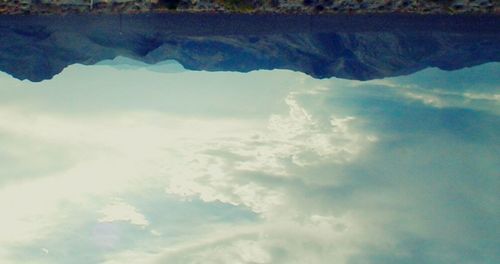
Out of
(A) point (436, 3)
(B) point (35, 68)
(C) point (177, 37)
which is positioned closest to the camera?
(A) point (436, 3)

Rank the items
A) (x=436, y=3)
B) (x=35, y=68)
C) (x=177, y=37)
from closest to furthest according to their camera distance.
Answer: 1. (x=436, y=3)
2. (x=177, y=37)
3. (x=35, y=68)

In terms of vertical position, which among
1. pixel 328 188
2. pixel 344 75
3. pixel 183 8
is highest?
pixel 183 8

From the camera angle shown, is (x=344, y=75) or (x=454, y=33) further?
(x=344, y=75)

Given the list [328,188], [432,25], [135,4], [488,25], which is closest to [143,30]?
[135,4]

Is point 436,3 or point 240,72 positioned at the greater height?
point 436,3

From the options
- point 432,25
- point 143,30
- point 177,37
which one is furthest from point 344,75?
point 143,30

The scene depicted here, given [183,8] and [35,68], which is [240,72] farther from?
[35,68]

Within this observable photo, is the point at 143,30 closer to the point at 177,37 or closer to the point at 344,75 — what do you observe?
the point at 177,37
